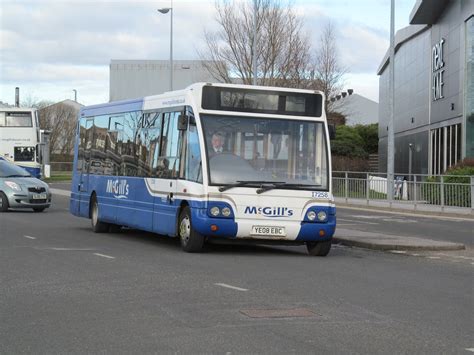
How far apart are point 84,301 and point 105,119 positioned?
9806mm

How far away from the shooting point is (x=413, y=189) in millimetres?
31203

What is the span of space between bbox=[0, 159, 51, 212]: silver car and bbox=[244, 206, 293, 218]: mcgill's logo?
43.8 ft

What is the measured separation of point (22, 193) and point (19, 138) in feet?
53.0

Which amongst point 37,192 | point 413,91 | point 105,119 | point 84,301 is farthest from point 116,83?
point 84,301

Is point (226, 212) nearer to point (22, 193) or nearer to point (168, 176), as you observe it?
point (168, 176)

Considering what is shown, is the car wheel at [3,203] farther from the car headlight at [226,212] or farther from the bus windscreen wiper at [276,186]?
the bus windscreen wiper at [276,186]

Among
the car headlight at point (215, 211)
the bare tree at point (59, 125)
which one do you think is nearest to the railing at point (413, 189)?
the car headlight at point (215, 211)

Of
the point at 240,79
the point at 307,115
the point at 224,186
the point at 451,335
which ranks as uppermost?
the point at 240,79

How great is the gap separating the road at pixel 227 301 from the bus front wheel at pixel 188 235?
0.60 feet

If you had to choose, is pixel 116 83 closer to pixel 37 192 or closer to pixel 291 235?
pixel 37 192

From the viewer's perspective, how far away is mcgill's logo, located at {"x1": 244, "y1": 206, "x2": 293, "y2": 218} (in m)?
13.3

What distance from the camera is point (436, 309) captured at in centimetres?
883

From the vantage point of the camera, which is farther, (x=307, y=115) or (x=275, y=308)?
(x=307, y=115)

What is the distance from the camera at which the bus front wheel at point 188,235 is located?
13562 mm
